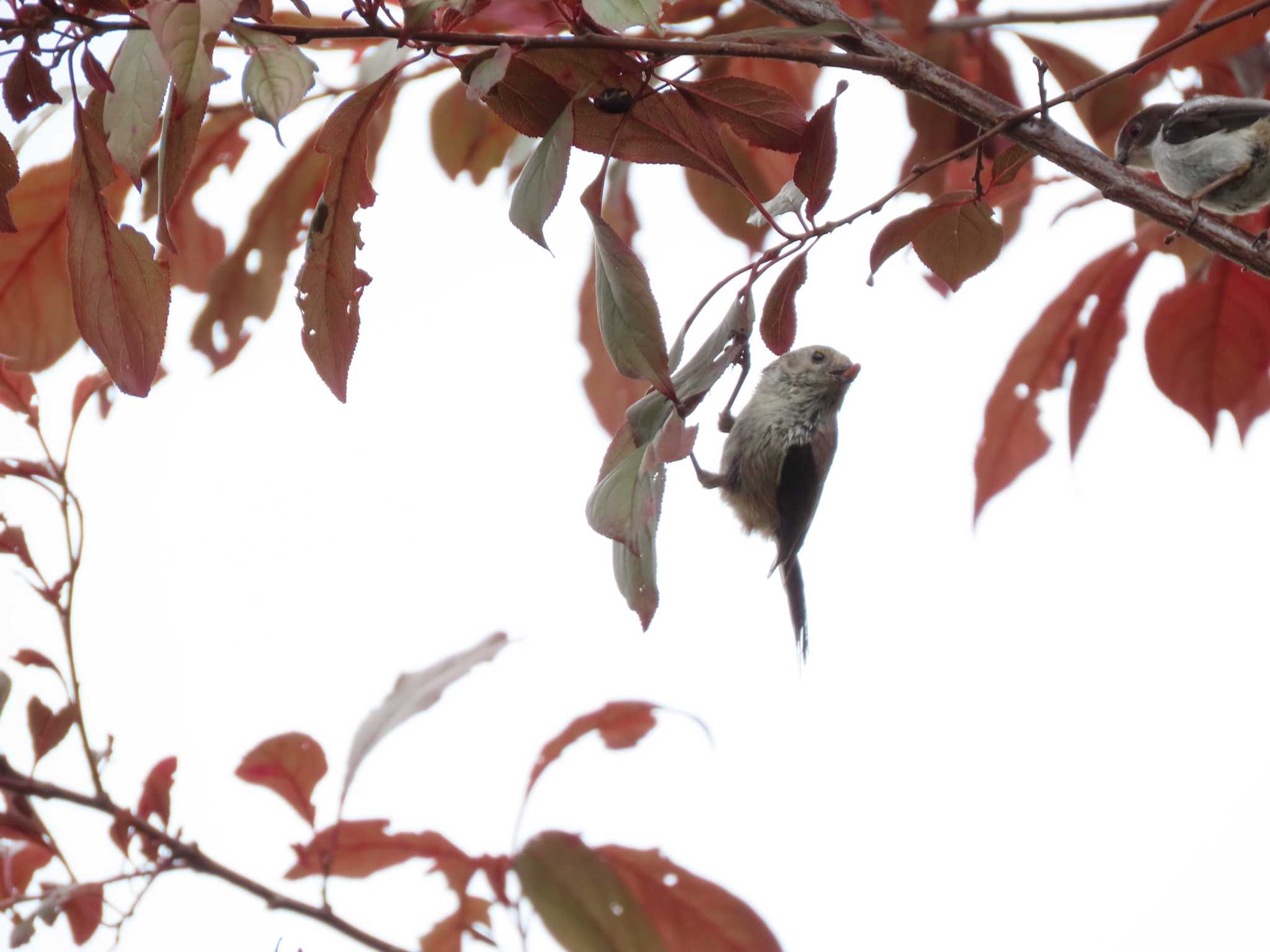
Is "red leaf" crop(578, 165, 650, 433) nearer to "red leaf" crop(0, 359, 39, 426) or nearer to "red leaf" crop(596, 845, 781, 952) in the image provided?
"red leaf" crop(0, 359, 39, 426)

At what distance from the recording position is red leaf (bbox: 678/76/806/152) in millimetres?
1054

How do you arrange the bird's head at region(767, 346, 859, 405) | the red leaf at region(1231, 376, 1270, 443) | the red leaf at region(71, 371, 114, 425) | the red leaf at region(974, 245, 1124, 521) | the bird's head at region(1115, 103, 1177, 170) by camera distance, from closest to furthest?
1. the red leaf at region(71, 371, 114, 425)
2. the red leaf at region(1231, 376, 1270, 443)
3. the red leaf at region(974, 245, 1124, 521)
4. the bird's head at region(767, 346, 859, 405)
5. the bird's head at region(1115, 103, 1177, 170)

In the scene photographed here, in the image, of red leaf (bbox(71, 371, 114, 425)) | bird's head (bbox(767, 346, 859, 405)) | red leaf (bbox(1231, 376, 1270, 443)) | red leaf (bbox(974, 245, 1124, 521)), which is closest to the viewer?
red leaf (bbox(71, 371, 114, 425))

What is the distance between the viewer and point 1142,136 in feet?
7.55

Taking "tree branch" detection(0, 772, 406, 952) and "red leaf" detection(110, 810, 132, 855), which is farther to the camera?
"red leaf" detection(110, 810, 132, 855)

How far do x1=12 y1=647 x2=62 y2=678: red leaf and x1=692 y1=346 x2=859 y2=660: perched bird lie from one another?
34.8 inches

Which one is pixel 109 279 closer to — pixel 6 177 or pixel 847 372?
pixel 6 177

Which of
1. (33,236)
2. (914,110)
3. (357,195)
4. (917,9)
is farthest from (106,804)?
(914,110)

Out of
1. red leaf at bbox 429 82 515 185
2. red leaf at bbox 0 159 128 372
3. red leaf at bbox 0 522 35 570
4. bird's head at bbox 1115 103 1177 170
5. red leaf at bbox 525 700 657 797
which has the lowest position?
red leaf at bbox 525 700 657 797

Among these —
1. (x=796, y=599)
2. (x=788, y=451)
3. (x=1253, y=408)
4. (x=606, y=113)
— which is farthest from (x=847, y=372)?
(x=606, y=113)

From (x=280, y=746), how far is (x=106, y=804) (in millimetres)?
199

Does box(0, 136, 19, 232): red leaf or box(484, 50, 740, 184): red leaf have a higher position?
box(484, 50, 740, 184): red leaf

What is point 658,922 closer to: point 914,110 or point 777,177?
point 914,110

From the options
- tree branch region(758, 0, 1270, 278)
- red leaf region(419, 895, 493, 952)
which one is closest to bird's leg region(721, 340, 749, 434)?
tree branch region(758, 0, 1270, 278)
